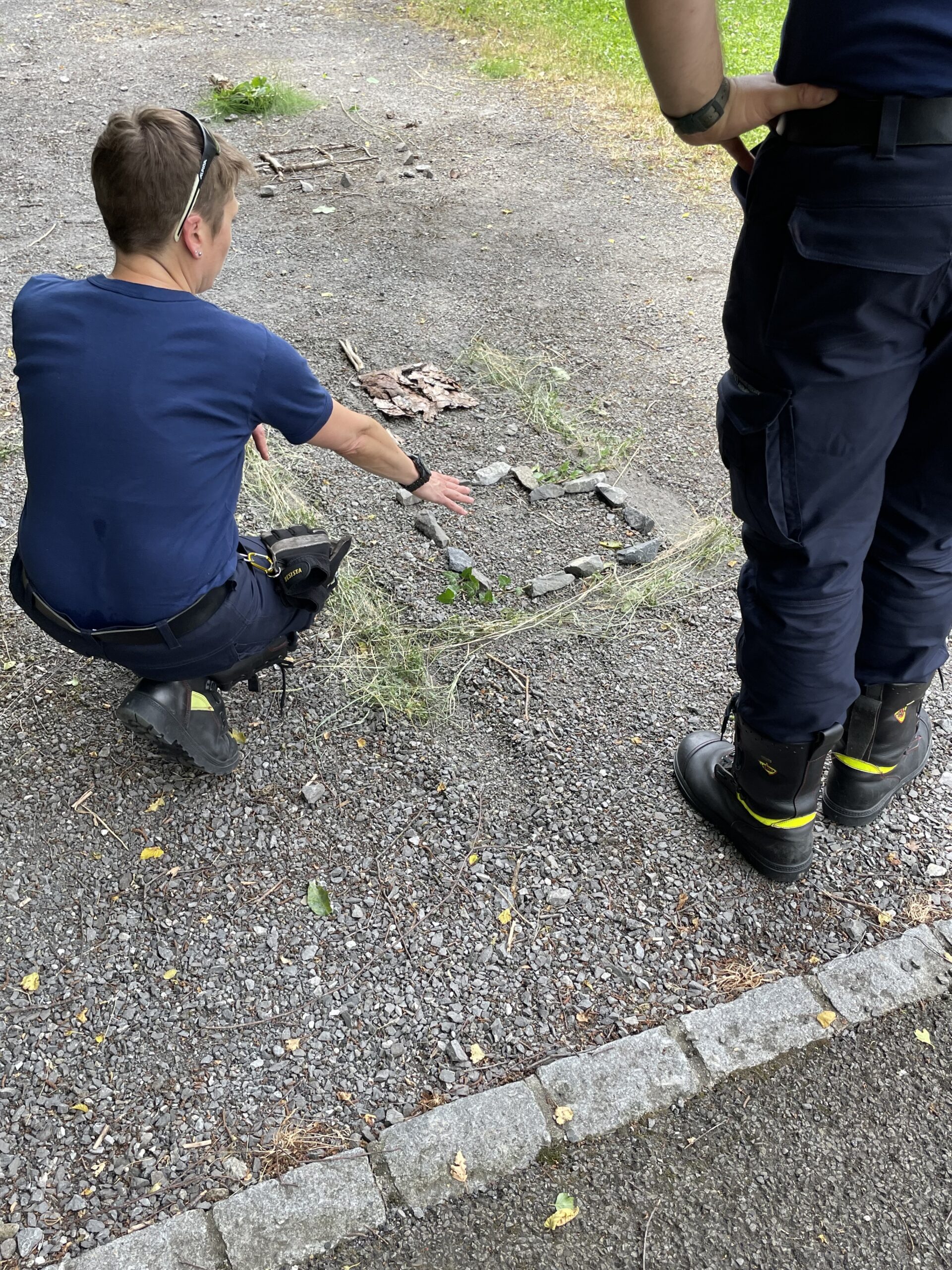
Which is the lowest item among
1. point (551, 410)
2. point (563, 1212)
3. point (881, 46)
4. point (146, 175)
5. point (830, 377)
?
point (563, 1212)

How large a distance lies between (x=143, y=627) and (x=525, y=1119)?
1.51 meters

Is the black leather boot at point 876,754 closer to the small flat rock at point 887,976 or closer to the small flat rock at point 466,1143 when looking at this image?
the small flat rock at point 887,976

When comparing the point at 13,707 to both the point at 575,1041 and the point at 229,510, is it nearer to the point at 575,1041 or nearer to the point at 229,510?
the point at 229,510

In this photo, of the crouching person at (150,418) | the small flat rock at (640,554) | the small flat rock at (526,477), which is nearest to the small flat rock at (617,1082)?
the crouching person at (150,418)

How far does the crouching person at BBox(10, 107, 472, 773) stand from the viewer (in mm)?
2252

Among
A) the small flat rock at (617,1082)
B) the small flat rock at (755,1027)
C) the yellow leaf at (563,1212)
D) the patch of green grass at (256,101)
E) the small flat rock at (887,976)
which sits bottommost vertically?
the yellow leaf at (563,1212)

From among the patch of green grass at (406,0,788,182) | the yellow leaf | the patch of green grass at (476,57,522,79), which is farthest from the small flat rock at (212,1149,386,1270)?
the patch of green grass at (476,57,522,79)

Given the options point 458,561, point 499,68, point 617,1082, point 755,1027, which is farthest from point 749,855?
point 499,68

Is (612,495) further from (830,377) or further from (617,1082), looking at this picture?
(617,1082)

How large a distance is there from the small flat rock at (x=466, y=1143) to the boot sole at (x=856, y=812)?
4.10 feet

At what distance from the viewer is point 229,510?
8.58 ft

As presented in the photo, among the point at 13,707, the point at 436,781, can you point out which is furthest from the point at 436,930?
the point at 13,707

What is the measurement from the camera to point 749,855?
8.94 ft

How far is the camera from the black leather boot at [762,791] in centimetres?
249
